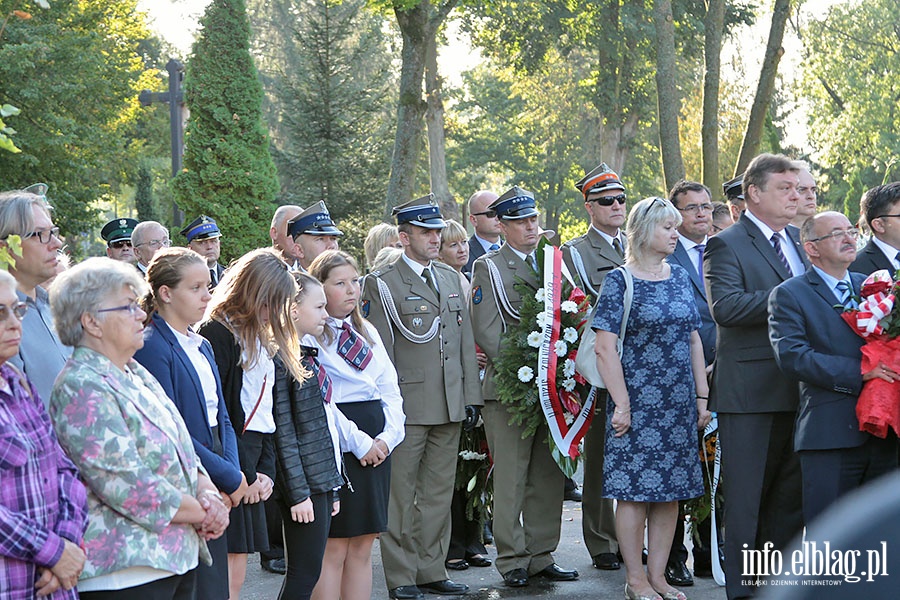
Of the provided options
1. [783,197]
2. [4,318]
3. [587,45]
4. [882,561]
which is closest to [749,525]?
[783,197]

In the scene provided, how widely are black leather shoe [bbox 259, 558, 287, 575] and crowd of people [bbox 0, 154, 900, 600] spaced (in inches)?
0.6

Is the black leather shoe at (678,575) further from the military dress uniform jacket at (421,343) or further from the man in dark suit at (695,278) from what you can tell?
the military dress uniform jacket at (421,343)

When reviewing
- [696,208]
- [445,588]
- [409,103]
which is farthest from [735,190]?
[409,103]

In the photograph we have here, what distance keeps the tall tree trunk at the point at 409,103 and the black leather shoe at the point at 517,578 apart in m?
11.6

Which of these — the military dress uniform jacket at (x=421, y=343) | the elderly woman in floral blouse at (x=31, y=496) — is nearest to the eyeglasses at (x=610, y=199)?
the military dress uniform jacket at (x=421, y=343)

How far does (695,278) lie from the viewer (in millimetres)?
7820

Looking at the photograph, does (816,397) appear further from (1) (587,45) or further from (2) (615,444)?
(1) (587,45)

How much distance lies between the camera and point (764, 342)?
6281mm

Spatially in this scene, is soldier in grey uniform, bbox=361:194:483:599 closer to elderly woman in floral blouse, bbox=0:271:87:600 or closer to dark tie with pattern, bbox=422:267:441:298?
dark tie with pattern, bbox=422:267:441:298

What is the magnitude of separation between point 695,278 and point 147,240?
4.44 metres

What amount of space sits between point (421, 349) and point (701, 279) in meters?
2.10

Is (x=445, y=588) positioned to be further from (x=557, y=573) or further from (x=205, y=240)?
(x=205, y=240)

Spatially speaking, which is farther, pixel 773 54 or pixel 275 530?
pixel 773 54

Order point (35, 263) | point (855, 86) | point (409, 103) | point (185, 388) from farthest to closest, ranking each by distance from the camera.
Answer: point (855, 86) → point (409, 103) → point (35, 263) → point (185, 388)
